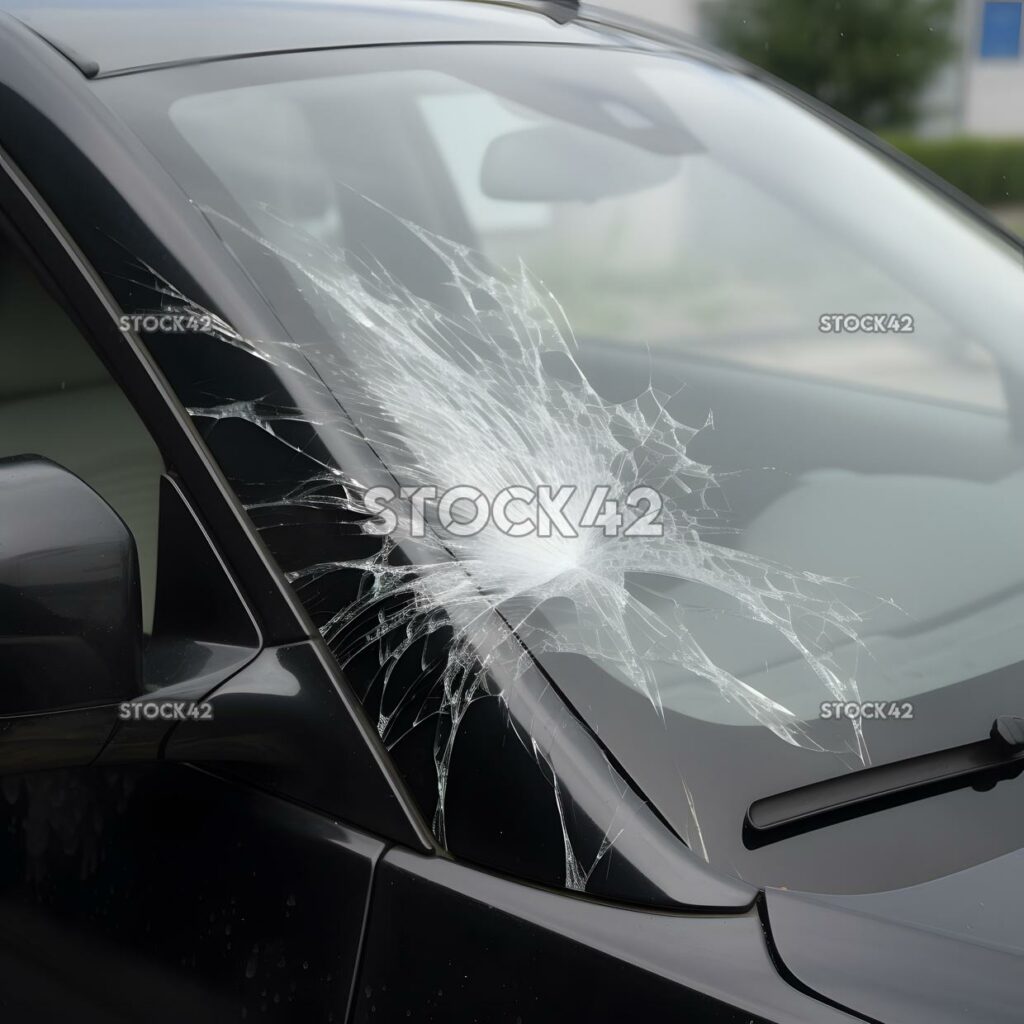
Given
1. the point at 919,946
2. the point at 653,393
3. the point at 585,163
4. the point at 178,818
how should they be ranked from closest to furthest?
1. the point at 919,946
2. the point at 178,818
3. the point at 653,393
4. the point at 585,163

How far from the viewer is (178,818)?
1112mm

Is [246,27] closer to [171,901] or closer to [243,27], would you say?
[243,27]

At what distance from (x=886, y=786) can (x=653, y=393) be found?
466 mm

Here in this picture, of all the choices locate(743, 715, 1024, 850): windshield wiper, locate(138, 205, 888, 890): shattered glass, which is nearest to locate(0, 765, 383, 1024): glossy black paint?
locate(138, 205, 888, 890): shattered glass

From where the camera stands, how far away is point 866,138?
1.88 metres

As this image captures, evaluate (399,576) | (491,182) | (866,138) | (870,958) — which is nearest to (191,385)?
(399,576)

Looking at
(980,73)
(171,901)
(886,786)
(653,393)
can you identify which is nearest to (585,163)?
(653,393)

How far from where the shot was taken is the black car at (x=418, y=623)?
3.17 ft

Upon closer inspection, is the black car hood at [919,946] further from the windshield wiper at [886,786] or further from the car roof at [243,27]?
the car roof at [243,27]

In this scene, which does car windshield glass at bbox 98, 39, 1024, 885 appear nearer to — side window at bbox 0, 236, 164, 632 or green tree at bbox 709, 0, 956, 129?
side window at bbox 0, 236, 164, 632

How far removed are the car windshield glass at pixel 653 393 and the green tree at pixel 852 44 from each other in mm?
17517

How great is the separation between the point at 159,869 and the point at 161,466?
0.37 meters

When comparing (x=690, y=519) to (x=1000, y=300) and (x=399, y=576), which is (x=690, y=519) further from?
(x=1000, y=300)

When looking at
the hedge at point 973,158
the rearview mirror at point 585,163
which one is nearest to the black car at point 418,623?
the rearview mirror at point 585,163
